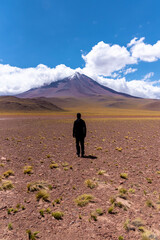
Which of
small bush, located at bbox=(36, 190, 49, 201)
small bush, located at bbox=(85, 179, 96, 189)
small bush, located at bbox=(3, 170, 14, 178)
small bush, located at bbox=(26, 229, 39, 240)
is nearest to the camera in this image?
small bush, located at bbox=(26, 229, 39, 240)

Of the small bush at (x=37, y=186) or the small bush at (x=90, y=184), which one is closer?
the small bush at (x=37, y=186)

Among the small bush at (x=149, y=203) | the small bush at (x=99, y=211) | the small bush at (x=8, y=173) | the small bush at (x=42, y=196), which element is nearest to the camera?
the small bush at (x=99, y=211)

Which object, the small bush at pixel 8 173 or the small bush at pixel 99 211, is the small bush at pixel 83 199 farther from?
the small bush at pixel 8 173

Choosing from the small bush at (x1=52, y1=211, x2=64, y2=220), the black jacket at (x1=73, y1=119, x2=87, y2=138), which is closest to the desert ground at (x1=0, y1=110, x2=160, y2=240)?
the small bush at (x1=52, y1=211, x2=64, y2=220)

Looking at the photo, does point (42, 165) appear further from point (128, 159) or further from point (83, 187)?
point (128, 159)

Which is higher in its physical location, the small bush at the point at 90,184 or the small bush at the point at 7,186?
the small bush at the point at 7,186

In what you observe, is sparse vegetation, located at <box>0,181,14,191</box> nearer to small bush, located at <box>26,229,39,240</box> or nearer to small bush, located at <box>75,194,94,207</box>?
small bush, located at <box>26,229,39,240</box>

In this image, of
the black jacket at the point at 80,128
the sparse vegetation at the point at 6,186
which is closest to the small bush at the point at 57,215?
the sparse vegetation at the point at 6,186

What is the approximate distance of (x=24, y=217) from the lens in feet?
12.6

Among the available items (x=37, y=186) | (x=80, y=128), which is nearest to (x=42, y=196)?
(x=37, y=186)

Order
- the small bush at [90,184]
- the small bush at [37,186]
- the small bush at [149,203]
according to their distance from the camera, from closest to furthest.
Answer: the small bush at [149,203] < the small bush at [37,186] < the small bush at [90,184]

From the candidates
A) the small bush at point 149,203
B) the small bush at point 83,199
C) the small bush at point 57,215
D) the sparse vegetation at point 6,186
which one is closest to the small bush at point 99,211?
the small bush at point 83,199

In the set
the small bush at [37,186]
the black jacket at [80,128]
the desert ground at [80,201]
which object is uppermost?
the black jacket at [80,128]

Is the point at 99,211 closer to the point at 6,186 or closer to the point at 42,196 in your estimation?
the point at 42,196
